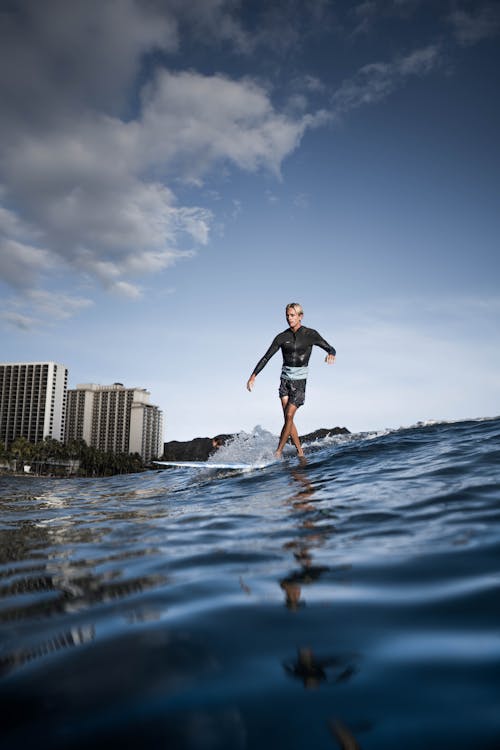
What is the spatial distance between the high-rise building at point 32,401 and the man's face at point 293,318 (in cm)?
13255

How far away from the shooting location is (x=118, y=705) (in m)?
1.11

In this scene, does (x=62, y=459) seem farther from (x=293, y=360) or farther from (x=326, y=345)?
(x=326, y=345)

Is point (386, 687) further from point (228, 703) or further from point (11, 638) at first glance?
point (11, 638)

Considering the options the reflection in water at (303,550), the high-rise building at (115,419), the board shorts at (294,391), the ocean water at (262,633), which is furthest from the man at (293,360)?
the high-rise building at (115,419)

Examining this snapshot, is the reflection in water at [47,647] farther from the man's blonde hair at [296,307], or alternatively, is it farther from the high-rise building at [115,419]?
the high-rise building at [115,419]

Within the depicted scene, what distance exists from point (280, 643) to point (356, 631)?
0.26 meters

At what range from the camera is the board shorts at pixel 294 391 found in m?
9.41

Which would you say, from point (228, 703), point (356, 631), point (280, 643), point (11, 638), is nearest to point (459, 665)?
point (356, 631)

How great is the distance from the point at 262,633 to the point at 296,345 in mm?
8005

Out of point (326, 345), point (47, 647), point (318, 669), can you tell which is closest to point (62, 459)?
point (326, 345)

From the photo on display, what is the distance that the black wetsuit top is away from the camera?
30.6 ft

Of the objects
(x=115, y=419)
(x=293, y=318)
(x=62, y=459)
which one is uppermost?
(x=115, y=419)

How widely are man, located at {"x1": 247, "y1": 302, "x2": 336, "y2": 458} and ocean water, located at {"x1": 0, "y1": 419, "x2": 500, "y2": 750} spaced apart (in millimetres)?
5610

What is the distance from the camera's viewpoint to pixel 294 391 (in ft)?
31.0
